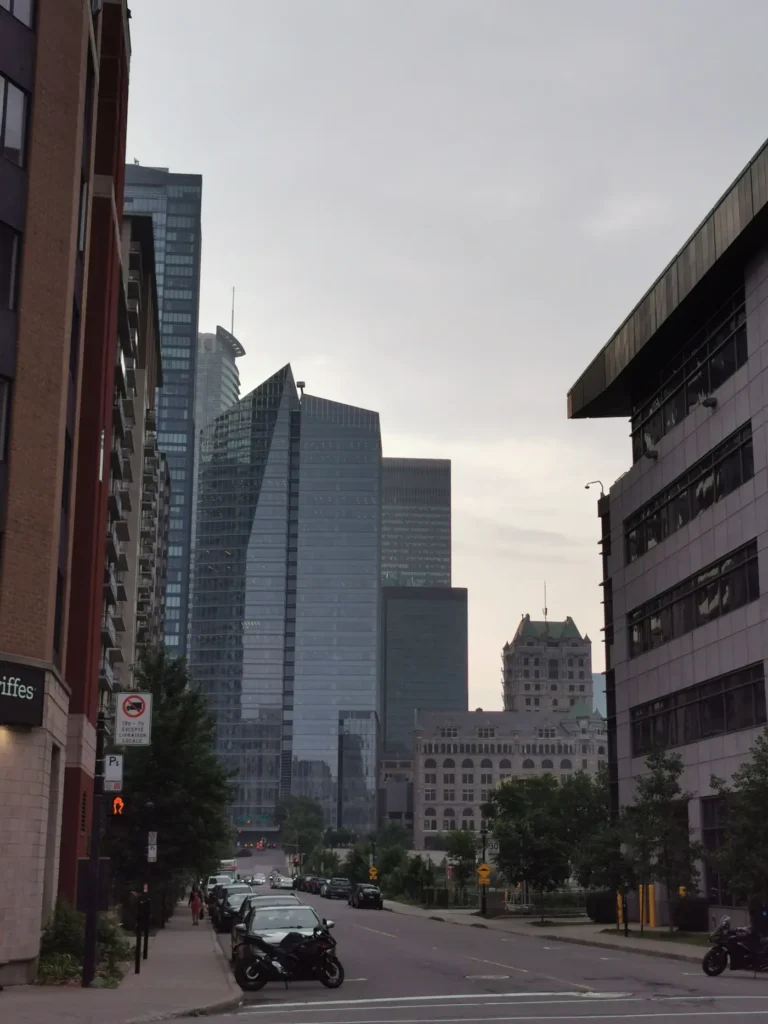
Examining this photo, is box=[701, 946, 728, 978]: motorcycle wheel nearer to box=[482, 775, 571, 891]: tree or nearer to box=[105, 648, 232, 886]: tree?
box=[105, 648, 232, 886]: tree

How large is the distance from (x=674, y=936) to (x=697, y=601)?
48.3 feet

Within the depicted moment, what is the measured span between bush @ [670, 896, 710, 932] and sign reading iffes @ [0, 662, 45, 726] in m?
31.6

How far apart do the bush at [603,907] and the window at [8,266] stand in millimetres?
42705

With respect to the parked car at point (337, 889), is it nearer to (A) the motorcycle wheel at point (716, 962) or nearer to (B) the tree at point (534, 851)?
(B) the tree at point (534, 851)

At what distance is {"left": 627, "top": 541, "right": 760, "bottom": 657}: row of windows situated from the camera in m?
48.9

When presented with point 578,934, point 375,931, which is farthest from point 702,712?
point 375,931

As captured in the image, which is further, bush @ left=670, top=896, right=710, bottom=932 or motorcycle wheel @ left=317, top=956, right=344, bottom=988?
bush @ left=670, top=896, right=710, bottom=932

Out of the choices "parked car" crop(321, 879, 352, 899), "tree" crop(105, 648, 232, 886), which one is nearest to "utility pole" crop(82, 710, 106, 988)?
"tree" crop(105, 648, 232, 886)

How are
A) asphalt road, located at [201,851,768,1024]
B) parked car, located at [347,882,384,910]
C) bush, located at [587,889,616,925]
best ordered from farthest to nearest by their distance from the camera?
parked car, located at [347,882,384,910], bush, located at [587,889,616,925], asphalt road, located at [201,851,768,1024]

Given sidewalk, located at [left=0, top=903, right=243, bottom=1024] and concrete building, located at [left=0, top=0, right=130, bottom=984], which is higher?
concrete building, located at [left=0, top=0, right=130, bottom=984]

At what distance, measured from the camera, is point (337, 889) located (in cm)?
9469

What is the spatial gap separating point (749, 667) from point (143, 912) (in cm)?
2659

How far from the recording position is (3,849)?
2380 cm

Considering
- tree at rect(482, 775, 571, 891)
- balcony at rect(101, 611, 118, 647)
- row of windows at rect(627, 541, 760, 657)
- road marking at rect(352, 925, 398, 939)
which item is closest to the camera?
road marking at rect(352, 925, 398, 939)
